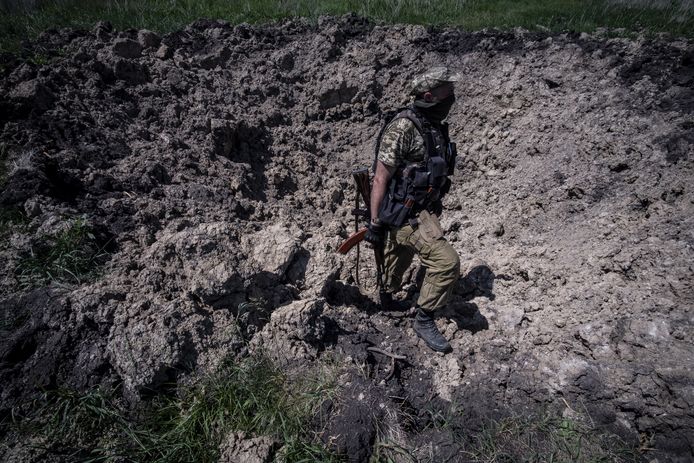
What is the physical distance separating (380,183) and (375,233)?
45 cm

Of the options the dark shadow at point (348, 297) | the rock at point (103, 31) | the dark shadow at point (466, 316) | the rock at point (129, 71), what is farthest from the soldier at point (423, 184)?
the rock at point (103, 31)

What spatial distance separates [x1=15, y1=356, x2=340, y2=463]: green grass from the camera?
94.3 inches

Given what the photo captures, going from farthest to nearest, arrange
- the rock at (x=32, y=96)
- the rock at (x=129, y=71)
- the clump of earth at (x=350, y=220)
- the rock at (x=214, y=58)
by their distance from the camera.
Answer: the rock at (x=214, y=58) < the rock at (x=129, y=71) < the rock at (x=32, y=96) < the clump of earth at (x=350, y=220)

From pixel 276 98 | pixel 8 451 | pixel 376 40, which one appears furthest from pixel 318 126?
pixel 8 451

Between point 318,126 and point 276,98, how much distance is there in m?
0.68

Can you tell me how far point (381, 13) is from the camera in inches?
257

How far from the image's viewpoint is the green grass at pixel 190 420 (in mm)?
2395

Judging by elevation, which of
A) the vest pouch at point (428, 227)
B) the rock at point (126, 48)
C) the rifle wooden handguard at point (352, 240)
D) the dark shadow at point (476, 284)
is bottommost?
the dark shadow at point (476, 284)

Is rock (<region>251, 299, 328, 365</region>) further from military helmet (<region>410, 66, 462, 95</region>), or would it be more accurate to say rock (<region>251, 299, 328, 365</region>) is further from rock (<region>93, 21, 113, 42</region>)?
rock (<region>93, 21, 113, 42</region>)

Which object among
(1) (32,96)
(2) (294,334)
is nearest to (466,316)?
(2) (294,334)

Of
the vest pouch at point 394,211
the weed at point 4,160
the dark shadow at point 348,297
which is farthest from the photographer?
the dark shadow at point 348,297

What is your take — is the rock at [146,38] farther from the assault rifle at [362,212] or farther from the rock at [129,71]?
the assault rifle at [362,212]

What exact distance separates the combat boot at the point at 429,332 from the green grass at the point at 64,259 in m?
2.51

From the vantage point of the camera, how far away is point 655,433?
246 centimetres
